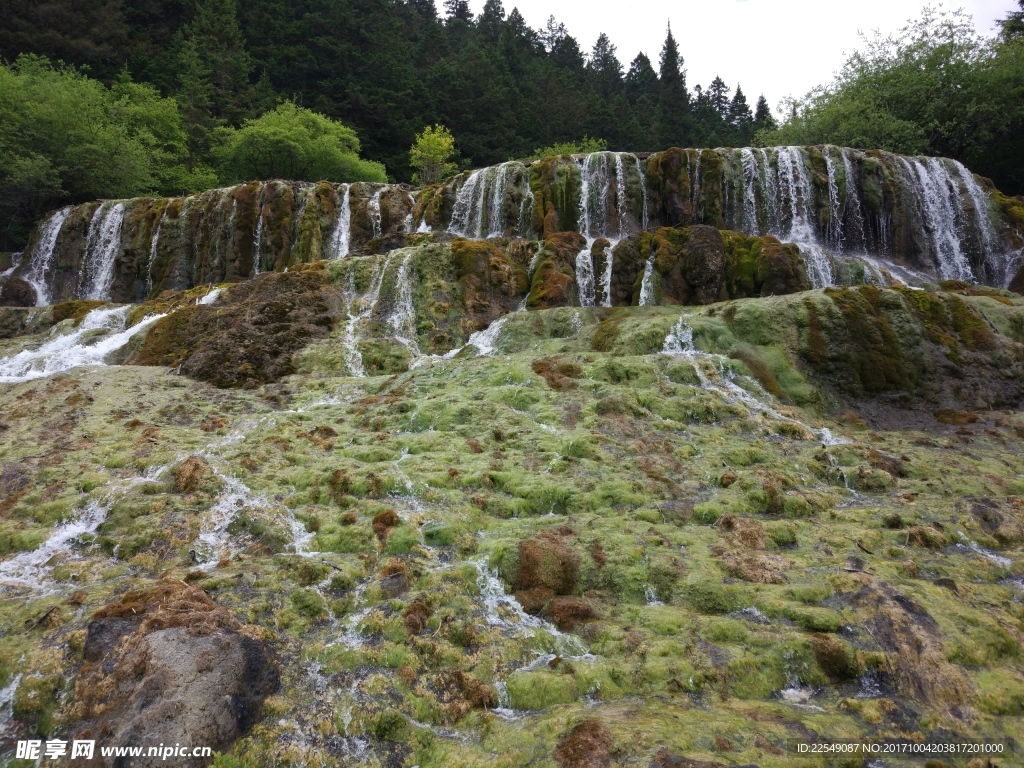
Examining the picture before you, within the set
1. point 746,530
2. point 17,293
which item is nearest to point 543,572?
point 746,530

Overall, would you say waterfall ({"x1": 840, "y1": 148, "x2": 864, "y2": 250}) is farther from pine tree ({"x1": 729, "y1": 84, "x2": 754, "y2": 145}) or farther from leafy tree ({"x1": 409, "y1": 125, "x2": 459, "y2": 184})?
pine tree ({"x1": 729, "y1": 84, "x2": 754, "y2": 145})

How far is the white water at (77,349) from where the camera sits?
51.3ft

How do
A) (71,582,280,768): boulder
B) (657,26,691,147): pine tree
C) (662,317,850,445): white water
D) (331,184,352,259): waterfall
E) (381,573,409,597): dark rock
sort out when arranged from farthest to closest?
(657,26,691,147): pine tree < (331,184,352,259): waterfall < (662,317,850,445): white water < (381,573,409,597): dark rock < (71,582,280,768): boulder

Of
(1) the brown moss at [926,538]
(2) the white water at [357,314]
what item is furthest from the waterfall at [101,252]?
(1) the brown moss at [926,538]

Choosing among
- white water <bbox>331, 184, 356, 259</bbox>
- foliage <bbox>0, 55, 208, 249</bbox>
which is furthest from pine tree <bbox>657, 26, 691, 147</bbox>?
foliage <bbox>0, 55, 208, 249</bbox>

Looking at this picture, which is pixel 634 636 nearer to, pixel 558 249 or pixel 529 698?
pixel 529 698

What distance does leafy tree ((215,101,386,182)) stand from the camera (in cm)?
3450

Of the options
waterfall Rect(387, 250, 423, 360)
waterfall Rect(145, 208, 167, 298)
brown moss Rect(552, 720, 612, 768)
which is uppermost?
waterfall Rect(145, 208, 167, 298)

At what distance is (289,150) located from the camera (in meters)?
35.4

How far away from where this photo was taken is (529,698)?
5.53 meters

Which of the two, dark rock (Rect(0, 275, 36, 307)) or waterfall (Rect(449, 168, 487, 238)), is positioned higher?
waterfall (Rect(449, 168, 487, 238))

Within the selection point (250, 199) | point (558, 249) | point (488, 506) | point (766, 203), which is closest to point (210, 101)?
point (250, 199)

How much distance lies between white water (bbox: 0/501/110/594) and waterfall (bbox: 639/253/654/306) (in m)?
14.4

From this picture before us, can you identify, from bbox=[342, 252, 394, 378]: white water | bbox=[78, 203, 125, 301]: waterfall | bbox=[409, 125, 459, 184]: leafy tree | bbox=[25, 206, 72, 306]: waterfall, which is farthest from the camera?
bbox=[409, 125, 459, 184]: leafy tree
